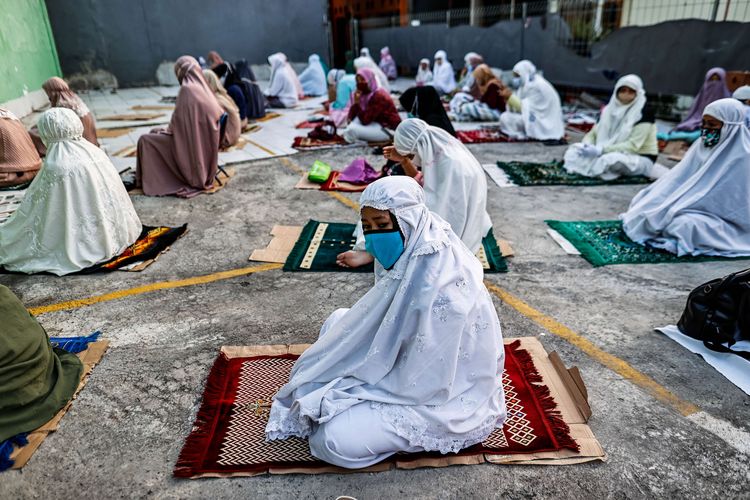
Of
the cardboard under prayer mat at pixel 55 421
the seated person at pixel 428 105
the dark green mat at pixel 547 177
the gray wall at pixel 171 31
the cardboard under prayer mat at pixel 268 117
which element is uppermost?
the gray wall at pixel 171 31

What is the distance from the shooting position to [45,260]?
13.3 feet

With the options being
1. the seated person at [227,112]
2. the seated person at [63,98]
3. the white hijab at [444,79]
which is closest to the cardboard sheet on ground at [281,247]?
the seated person at [63,98]

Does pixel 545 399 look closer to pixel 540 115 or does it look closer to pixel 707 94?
pixel 540 115

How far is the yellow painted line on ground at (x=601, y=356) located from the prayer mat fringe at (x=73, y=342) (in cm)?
273

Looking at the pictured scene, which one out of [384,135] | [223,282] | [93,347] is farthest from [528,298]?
[384,135]

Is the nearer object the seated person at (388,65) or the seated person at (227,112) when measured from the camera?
the seated person at (227,112)

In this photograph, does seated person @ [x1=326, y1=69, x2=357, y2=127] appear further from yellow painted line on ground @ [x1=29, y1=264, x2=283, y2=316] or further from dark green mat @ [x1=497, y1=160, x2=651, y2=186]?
yellow painted line on ground @ [x1=29, y1=264, x2=283, y2=316]

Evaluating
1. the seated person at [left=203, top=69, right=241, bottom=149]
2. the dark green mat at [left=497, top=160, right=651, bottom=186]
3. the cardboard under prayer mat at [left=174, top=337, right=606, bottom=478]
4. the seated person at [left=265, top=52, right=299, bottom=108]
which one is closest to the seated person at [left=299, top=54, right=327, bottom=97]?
the seated person at [left=265, top=52, right=299, bottom=108]

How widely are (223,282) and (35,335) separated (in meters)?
1.54

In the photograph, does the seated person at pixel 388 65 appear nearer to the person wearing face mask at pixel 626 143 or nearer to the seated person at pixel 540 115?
the seated person at pixel 540 115

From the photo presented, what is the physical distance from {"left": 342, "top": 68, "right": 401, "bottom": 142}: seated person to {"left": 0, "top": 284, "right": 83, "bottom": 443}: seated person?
598 cm

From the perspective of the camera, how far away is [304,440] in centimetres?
233

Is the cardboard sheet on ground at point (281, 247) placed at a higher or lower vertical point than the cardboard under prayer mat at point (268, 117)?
lower

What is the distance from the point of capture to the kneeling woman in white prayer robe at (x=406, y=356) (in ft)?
6.79
